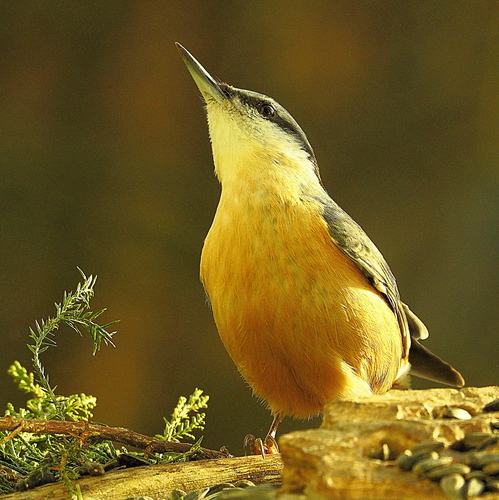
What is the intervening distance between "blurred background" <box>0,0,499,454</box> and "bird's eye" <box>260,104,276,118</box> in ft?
5.61

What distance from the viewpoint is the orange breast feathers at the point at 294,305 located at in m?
1.74

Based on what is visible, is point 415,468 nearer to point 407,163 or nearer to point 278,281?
point 278,281

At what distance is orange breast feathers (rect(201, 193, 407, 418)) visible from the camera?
174 centimetres

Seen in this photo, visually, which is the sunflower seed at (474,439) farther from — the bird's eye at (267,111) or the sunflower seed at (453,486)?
the bird's eye at (267,111)

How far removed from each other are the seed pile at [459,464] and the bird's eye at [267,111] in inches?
52.3

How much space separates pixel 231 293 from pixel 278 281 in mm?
142

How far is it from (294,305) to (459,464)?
80cm

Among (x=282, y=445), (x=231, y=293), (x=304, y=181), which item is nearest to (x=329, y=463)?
(x=282, y=445)

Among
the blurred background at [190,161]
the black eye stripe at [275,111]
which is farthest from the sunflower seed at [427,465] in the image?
the blurred background at [190,161]

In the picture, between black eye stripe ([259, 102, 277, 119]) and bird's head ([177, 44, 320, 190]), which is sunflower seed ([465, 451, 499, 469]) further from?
black eye stripe ([259, 102, 277, 119])

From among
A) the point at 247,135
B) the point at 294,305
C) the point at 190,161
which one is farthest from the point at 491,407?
the point at 190,161

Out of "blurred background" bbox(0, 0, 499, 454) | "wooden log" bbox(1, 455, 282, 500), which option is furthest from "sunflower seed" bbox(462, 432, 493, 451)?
"blurred background" bbox(0, 0, 499, 454)

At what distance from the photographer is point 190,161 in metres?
3.88

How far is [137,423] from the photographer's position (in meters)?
3.73
